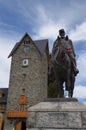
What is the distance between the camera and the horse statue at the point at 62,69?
251 inches

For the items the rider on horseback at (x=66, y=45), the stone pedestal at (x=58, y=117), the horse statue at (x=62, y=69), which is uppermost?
the rider on horseback at (x=66, y=45)

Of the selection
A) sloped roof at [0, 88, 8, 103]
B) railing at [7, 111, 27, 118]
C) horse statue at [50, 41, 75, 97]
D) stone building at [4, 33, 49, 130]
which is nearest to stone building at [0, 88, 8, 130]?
sloped roof at [0, 88, 8, 103]

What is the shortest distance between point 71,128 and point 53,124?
1.30ft

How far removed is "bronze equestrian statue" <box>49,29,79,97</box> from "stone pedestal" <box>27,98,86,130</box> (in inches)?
27.9

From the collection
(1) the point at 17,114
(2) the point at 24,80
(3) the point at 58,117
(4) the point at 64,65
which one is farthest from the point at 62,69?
(2) the point at 24,80

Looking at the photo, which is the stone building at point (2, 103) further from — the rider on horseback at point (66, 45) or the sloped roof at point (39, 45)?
the rider on horseback at point (66, 45)

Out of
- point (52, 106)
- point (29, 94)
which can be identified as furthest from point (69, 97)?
point (29, 94)

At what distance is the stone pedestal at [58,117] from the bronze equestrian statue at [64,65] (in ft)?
2.32

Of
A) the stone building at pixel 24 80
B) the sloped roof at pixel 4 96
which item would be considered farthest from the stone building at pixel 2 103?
the stone building at pixel 24 80

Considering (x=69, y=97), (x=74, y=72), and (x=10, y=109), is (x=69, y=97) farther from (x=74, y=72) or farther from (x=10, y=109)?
(x=10, y=109)

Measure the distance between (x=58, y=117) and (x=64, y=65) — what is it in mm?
1383

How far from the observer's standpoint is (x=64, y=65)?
21.0 ft

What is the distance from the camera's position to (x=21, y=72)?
36.7 metres

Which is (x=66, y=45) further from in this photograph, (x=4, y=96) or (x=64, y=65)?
(x=4, y=96)
